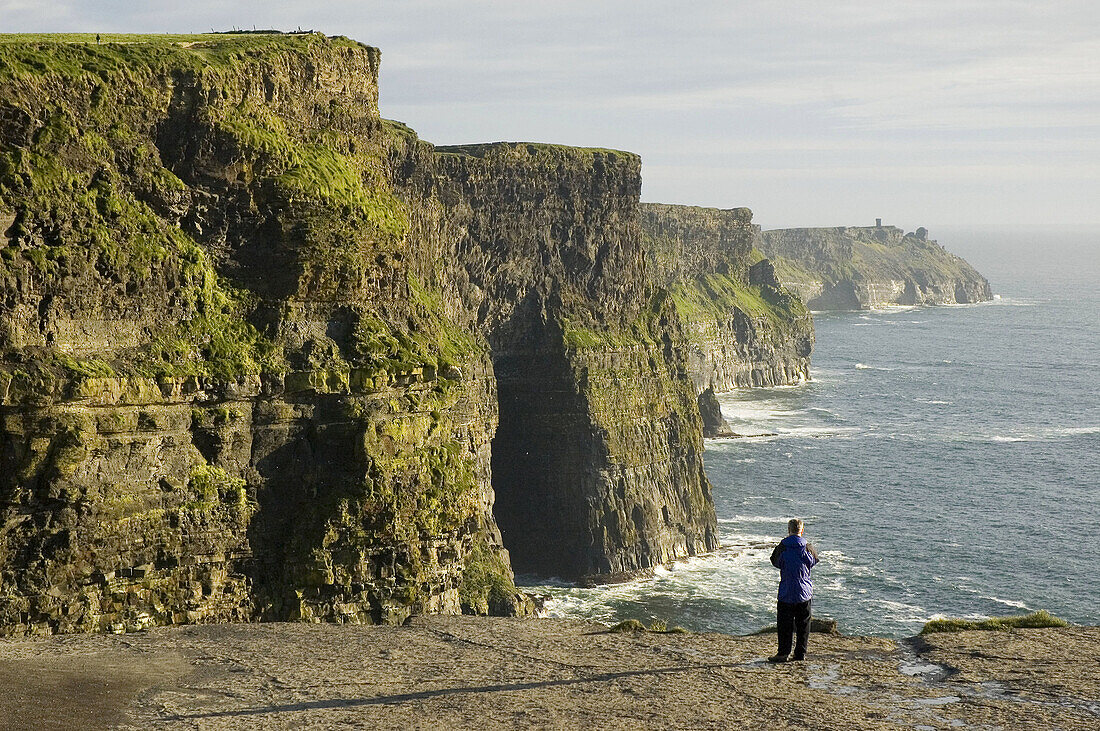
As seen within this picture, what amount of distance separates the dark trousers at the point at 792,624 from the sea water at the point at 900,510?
140ft

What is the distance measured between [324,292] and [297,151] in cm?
582

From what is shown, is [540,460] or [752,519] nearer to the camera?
[540,460]

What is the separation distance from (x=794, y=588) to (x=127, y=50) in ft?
96.3

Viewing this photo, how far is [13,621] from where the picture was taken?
3497 cm

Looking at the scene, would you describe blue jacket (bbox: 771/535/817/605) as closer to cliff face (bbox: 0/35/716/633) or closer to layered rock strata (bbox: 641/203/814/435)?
cliff face (bbox: 0/35/716/633)

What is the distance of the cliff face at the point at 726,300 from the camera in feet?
552

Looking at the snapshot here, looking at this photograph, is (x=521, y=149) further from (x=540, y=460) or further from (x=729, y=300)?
(x=729, y=300)

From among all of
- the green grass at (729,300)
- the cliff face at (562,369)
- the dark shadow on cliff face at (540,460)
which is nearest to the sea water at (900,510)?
the dark shadow on cliff face at (540,460)

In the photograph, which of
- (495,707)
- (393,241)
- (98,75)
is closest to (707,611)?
(393,241)

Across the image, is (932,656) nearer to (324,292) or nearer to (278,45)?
(324,292)

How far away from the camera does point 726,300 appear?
7229 inches

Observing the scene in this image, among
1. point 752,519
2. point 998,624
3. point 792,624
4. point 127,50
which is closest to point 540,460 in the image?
point 752,519

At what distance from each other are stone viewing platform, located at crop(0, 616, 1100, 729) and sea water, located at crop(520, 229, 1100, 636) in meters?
40.8

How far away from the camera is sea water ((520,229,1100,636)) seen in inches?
2936
